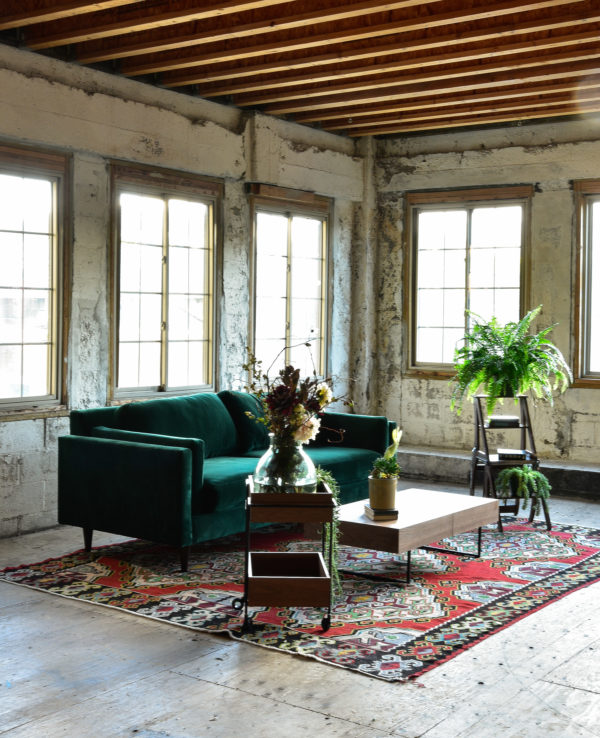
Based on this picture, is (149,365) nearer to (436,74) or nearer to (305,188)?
(305,188)

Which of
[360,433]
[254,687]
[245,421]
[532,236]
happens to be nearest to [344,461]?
[360,433]

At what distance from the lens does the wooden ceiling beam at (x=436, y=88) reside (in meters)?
6.74

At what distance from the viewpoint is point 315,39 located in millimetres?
6090

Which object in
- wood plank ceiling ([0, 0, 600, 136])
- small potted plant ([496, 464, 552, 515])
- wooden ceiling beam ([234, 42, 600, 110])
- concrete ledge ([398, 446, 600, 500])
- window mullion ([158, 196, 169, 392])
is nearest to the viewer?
wood plank ceiling ([0, 0, 600, 136])

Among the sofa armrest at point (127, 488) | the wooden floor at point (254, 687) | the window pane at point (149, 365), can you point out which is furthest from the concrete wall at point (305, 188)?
the wooden floor at point (254, 687)

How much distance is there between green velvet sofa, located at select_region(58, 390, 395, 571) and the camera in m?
5.52

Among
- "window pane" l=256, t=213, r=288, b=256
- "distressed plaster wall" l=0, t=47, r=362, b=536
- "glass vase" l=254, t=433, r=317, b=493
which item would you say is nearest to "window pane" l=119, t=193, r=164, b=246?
"distressed plaster wall" l=0, t=47, r=362, b=536

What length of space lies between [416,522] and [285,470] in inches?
40.4

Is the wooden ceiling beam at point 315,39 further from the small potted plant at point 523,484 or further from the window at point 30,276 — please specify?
the small potted plant at point 523,484

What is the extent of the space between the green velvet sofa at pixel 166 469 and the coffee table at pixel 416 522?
0.75 m

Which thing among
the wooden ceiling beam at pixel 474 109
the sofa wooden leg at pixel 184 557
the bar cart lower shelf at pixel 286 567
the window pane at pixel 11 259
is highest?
the wooden ceiling beam at pixel 474 109

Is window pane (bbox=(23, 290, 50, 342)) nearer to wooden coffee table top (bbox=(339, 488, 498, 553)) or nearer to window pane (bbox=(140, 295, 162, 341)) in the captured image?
window pane (bbox=(140, 295, 162, 341))

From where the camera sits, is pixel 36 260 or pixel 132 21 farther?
pixel 36 260

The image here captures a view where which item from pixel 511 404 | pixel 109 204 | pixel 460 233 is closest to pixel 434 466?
pixel 511 404
